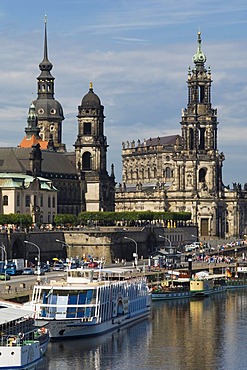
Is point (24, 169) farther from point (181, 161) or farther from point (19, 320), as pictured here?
point (19, 320)

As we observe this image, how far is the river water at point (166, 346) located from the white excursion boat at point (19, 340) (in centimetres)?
171

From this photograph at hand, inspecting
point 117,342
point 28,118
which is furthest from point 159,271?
point 28,118

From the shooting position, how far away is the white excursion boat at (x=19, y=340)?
65.9m

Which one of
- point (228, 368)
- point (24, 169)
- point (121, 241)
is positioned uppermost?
point (24, 169)

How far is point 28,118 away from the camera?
192 m

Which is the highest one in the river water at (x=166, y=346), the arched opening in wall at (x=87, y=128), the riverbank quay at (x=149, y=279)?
the arched opening in wall at (x=87, y=128)

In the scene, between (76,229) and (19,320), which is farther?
(76,229)

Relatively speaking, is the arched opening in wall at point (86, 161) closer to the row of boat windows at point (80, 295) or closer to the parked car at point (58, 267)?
the parked car at point (58, 267)

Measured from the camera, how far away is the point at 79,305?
80.8 metres

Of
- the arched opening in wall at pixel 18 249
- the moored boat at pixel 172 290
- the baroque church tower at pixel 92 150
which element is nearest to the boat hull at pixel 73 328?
the moored boat at pixel 172 290

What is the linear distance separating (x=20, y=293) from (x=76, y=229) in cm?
5018

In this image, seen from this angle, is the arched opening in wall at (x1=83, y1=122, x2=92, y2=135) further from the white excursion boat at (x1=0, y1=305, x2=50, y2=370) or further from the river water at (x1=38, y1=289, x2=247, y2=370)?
the white excursion boat at (x1=0, y1=305, x2=50, y2=370)

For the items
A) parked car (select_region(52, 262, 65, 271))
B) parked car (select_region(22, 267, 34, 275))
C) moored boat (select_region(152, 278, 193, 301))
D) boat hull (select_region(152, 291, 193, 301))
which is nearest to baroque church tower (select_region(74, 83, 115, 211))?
parked car (select_region(52, 262, 65, 271))

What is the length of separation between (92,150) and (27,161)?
50.0 ft
